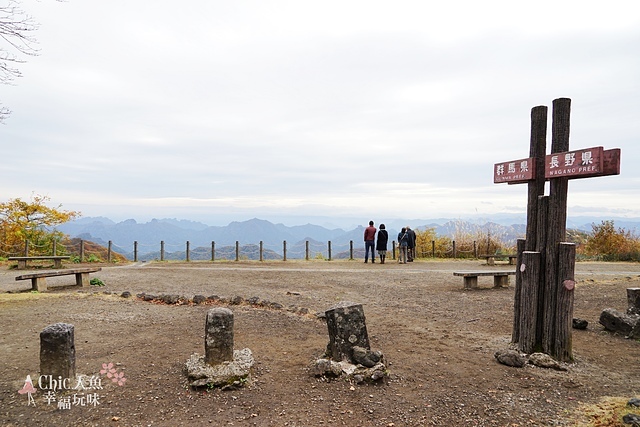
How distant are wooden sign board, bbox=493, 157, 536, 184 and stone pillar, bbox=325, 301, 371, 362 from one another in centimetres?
317

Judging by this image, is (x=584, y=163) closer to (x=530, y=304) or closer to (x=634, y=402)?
(x=530, y=304)

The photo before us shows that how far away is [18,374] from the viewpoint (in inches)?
194

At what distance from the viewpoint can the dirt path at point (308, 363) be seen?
408 centimetres

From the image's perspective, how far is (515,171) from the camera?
20.6ft

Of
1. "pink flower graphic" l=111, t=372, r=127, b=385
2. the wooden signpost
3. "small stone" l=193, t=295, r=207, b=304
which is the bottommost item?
"pink flower graphic" l=111, t=372, r=127, b=385

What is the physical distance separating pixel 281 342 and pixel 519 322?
3506 mm

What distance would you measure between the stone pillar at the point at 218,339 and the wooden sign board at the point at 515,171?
180 inches

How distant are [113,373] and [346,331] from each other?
285 cm

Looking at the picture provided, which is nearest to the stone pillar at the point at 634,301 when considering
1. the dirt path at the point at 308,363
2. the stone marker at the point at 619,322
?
the stone marker at the point at 619,322

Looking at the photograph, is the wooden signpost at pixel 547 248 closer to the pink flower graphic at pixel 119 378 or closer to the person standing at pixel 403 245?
the pink flower graphic at pixel 119 378

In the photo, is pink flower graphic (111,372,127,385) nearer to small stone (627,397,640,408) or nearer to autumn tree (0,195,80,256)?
small stone (627,397,640,408)

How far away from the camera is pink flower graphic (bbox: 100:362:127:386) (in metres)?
4.79

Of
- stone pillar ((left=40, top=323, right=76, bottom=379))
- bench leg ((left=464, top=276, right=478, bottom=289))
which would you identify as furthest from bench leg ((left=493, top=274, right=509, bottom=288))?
stone pillar ((left=40, top=323, right=76, bottom=379))

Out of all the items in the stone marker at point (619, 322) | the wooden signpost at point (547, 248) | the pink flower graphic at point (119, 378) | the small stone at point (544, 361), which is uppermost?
the wooden signpost at point (547, 248)
